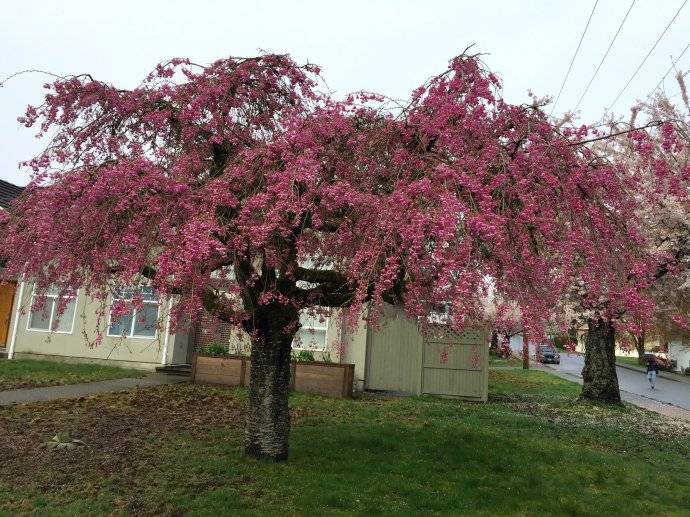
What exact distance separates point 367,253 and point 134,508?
3285mm

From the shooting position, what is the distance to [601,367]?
15344 millimetres

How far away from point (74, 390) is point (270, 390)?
693 cm

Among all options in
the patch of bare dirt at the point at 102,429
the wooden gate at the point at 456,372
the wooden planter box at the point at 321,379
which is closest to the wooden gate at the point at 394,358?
the wooden gate at the point at 456,372

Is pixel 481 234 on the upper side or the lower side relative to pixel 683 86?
lower

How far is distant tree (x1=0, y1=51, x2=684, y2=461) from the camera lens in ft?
15.1

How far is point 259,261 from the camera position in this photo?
6.75 meters

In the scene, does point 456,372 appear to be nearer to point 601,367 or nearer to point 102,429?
point 601,367

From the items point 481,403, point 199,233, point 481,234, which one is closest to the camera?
point 481,234

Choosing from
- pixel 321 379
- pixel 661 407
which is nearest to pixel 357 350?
pixel 321 379

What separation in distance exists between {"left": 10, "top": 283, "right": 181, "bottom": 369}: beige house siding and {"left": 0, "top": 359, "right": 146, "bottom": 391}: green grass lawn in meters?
0.42

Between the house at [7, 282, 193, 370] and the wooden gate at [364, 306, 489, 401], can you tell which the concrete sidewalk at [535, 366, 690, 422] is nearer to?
the wooden gate at [364, 306, 489, 401]

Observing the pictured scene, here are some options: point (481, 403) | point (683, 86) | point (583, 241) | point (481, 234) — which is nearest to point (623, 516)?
point (583, 241)

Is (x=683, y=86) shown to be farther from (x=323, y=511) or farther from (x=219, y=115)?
(x=323, y=511)

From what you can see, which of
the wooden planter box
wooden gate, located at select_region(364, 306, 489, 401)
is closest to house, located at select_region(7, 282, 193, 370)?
the wooden planter box
